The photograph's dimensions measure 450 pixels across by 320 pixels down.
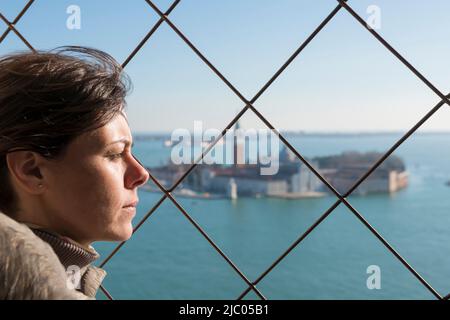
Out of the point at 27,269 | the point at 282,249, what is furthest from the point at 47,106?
the point at 282,249

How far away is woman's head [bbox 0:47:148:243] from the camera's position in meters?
0.50

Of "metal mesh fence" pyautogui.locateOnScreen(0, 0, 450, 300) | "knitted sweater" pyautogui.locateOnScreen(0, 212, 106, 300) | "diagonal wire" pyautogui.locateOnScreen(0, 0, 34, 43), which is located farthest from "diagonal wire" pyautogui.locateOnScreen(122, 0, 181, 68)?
"knitted sweater" pyautogui.locateOnScreen(0, 212, 106, 300)

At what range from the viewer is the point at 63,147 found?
508 millimetres

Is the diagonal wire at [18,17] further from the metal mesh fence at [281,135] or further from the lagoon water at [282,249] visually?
the lagoon water at [282,249]

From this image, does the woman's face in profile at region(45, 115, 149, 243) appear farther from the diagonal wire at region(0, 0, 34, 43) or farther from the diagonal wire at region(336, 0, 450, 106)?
the diagonal wire at region(0, 0, 34, 43)

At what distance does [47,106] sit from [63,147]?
4cm

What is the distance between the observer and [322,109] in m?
24.9

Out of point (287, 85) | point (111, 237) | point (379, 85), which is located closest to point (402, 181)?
point (379, 85)

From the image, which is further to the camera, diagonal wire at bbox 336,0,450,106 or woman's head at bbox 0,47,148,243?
diagonal wire at bbox 336,0,450,106

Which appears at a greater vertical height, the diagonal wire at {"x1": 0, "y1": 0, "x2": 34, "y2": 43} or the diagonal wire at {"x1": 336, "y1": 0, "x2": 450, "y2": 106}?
the diagonal wire at {"x1": 336, "y1": 0, "x2": 450, "y2": 106}

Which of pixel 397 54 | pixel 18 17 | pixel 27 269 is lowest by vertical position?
pixel 27 269

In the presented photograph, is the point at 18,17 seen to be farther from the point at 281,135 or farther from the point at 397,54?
the point at 397,54
